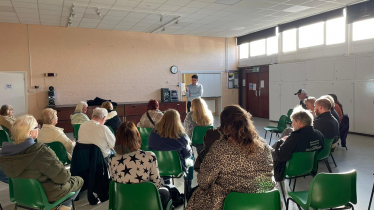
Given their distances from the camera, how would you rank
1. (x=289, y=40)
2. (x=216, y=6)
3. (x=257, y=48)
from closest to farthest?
(x=216, y=6), (x=289, y=40), (x=257, y=48)

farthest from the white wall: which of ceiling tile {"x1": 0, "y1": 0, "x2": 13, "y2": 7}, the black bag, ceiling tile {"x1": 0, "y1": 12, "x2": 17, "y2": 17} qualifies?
ceiling tile {"x1": 0, "y1": 12, "x2": 17, "y2": 17}

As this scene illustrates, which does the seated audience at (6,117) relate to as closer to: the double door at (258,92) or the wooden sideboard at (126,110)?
the wooden sideboard at (126,110)

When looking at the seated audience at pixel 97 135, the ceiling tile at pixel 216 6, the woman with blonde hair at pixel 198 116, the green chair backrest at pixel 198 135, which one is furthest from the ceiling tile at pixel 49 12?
the green chair backrest at pixel 198 135

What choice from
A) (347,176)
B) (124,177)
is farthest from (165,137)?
(347,176)

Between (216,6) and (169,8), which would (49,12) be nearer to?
(169,8)

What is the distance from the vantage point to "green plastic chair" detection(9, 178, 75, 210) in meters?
2.36

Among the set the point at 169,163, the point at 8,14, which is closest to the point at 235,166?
the point at 169,163

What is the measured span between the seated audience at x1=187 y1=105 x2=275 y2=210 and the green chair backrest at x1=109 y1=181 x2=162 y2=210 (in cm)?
38

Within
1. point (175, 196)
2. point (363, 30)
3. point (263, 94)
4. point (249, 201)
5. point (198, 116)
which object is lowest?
point (175, 196)

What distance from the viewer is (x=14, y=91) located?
8.98 metres

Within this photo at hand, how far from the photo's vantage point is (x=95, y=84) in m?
9.97

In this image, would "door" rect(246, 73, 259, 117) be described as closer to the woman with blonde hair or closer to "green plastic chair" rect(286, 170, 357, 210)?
the woman with blonde hair

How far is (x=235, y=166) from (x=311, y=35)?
8557 mm

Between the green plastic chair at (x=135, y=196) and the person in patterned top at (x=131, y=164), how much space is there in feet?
0.40
